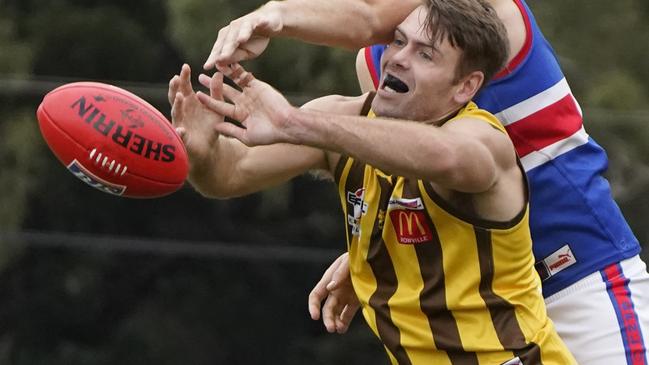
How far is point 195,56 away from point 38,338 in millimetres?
2476

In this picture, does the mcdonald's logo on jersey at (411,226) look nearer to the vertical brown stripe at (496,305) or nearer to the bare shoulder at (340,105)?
the vertical brown stripe at (496,305)

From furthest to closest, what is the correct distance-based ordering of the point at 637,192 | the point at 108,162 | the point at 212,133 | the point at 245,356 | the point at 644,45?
the point at 644,45 < the point at 245,356 < the point at 637,192 < the point at 212,133 < the point at 108,162

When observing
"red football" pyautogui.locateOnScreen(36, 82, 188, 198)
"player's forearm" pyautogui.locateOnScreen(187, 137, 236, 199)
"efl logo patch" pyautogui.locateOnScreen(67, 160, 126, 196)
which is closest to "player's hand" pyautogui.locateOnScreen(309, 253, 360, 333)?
"player's forearm" pyautogui.locateOnScreen(187, 137, 236, 199)

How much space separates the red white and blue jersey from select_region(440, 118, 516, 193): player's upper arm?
37cm

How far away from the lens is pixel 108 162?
165 inches

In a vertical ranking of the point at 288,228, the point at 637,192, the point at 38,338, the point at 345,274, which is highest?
the point at 345,274

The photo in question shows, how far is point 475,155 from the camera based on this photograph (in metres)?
4.09

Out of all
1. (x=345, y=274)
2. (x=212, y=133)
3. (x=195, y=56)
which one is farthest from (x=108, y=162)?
(x=195, y=56)

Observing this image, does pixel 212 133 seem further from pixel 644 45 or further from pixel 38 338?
pixel 644 45

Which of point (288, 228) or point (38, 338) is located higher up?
point (288, 228)

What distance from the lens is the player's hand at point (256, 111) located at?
4.01 meters

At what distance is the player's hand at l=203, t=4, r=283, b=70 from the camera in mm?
4156

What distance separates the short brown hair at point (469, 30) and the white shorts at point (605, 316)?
0.83m

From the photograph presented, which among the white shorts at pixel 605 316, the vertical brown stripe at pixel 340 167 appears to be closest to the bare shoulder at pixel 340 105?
the vertical brown stripe at pixel 340 167
